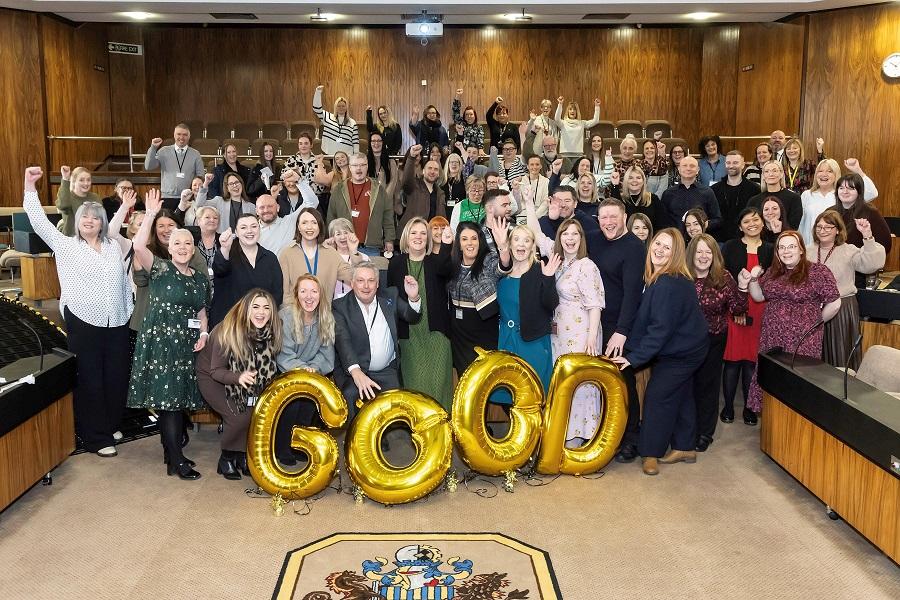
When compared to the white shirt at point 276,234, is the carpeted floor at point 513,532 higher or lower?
lower

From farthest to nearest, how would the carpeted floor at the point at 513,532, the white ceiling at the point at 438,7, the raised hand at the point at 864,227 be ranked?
the white ceiling at the point at 438,7, the raised hand at the point at 864,227, the carpeted floor at the point at 513,532

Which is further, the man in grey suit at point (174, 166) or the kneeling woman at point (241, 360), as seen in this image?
the man in grey suit at point (174, 166)

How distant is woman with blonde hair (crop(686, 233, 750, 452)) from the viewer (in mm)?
5277

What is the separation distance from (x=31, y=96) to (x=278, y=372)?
9.85 meters

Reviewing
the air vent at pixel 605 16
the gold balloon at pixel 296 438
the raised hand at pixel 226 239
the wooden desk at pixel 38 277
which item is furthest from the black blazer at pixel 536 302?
the air vent at pixel 605 16

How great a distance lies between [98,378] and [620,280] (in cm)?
323

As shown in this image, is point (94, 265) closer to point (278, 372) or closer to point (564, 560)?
point (278, 372)

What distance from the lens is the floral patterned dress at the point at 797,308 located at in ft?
17.6

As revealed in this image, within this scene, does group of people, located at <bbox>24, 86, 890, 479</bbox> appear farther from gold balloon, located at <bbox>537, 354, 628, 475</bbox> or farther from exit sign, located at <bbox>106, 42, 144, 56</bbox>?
exit sign, located at <bbox>106, 42, 144, 56</bbox>

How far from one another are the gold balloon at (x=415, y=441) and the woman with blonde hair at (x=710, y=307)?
5.93ft

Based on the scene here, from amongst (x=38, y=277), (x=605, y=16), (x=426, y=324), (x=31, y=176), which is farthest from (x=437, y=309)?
(x=605, y=16)

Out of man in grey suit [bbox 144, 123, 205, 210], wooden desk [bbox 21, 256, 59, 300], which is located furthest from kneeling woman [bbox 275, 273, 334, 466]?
wooden desk [bbox 21, 256, 59, 300]

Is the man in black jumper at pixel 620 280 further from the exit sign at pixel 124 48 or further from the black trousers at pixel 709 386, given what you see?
the exit sign at pixel 124 48

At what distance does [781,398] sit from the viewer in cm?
492
